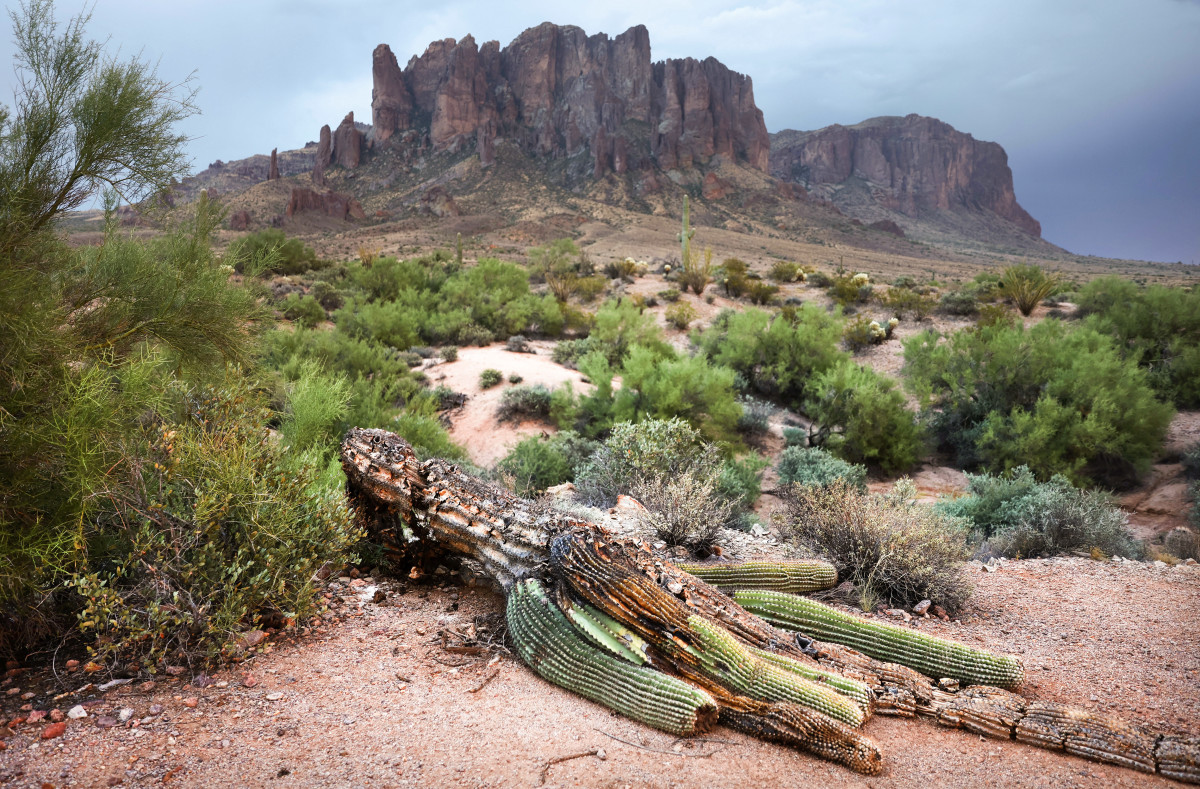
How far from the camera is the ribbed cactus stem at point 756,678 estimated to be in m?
3.03

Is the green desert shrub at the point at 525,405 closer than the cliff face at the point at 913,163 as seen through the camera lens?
Yes

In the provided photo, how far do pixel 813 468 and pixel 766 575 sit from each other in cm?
579

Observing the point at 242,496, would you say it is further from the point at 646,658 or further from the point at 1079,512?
the point at 1079,512

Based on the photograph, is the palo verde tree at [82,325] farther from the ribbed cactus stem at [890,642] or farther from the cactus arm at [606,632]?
the ribbed cactus stem at [890,642]

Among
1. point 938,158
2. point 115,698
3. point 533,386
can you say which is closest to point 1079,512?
point 115,698

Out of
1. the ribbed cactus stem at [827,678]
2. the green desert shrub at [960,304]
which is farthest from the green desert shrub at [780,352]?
the ribbed cactus stem at [827,678]

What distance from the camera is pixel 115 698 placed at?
2.86m

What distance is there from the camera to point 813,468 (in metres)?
10.1

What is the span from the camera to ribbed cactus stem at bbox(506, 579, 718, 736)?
2973 mm

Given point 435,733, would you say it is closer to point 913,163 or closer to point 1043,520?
point 1043,520

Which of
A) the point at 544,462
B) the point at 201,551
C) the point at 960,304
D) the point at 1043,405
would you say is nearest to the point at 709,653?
the point at 201,551

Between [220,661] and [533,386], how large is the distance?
10635mm

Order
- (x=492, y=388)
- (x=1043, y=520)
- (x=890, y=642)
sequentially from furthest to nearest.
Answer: (x=492, y=388) < (x=1043, y=520) < (x=890, y=642)

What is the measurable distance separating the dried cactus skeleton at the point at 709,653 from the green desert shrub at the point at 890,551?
1209 millimetres
